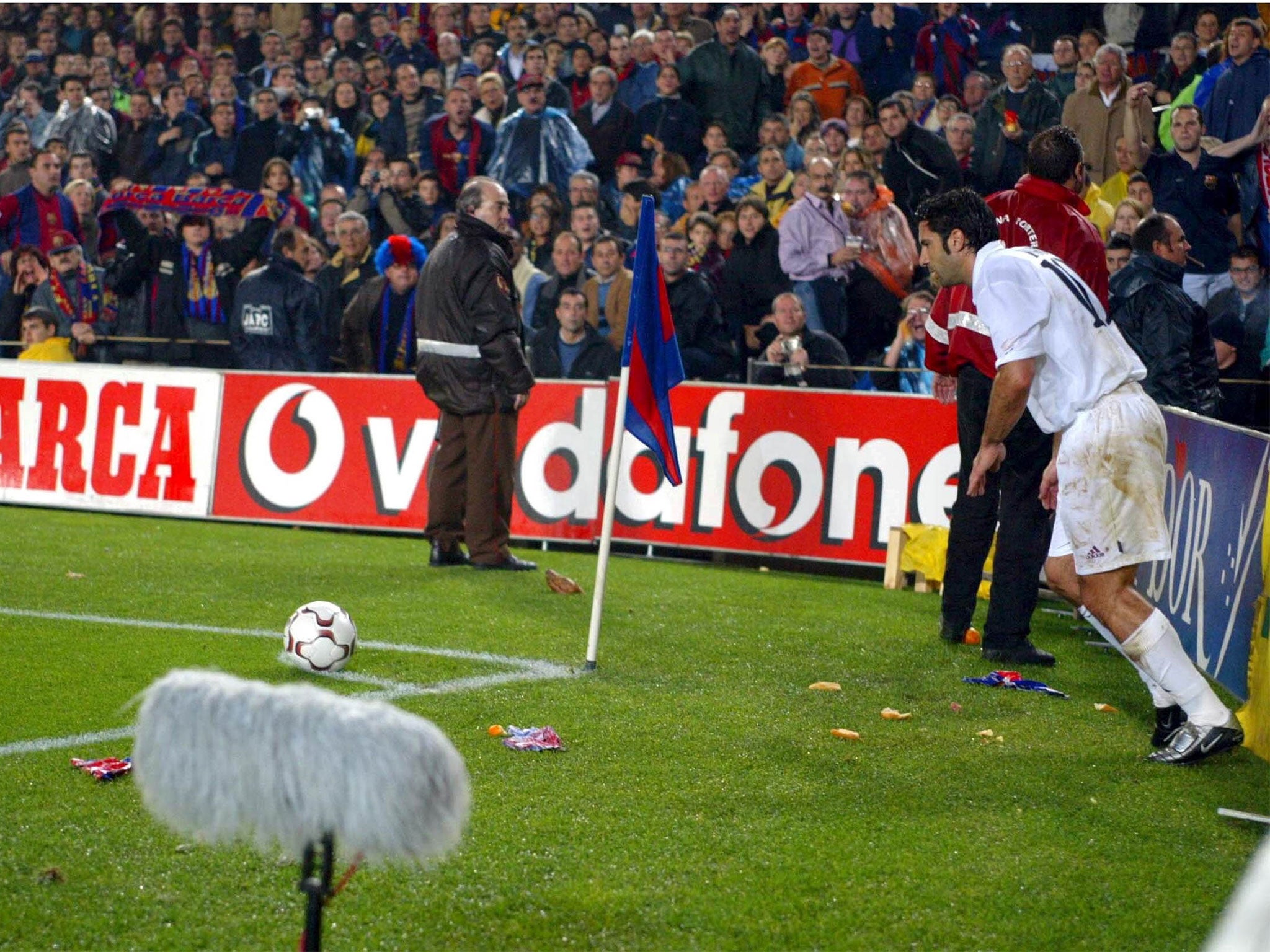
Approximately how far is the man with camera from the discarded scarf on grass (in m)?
6.81

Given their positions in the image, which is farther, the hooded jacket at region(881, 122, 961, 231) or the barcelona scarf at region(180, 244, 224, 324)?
the barcelona scarf at region(180, 244, 224, 324)

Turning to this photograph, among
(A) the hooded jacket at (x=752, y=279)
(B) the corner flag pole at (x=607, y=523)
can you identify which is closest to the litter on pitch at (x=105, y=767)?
(B) the corner flag pole at (x=607, y=523)

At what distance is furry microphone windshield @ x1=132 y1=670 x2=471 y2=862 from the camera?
9.22ft

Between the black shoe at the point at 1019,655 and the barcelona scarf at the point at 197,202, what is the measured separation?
1049 centimetres

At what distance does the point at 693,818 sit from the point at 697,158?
12.6 meters

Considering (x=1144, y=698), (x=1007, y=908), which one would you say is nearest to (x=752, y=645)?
(x=1144, y=698)

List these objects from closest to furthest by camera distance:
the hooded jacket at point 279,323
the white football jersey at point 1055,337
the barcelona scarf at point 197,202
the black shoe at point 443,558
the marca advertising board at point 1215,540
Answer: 1. the white football jersey at point 1055,337
2. the marca advertising board at point 1215,540
3. the black shoe at point 443,558
4. the hooded jacket at point 279,323
5. the barcelona scarf at point 197,202

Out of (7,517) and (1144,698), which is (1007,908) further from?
(7,517)

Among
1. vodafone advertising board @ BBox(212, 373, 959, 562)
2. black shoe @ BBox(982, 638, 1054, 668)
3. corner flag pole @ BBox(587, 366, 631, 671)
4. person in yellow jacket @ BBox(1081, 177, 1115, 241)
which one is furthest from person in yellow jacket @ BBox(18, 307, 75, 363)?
black shoe @ BBox(982, 638, 1054, 668)

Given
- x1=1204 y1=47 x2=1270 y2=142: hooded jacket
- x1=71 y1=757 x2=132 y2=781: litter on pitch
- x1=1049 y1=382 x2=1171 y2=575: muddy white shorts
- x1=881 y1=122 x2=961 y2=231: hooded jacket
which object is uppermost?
x1=1204 y1=47 x2=1270 y2=142: hooded jacket

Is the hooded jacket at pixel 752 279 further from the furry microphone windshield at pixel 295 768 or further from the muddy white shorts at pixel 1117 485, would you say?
the furry microphone windshield at pixel 295 768

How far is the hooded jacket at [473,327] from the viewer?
10172 mm

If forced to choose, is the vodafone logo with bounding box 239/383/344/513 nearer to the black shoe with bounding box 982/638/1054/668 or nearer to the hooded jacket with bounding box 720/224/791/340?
the hooded jacket with bounding box 720/224/791/340

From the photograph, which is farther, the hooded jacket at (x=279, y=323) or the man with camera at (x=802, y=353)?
the hooded jacket at (x=279, y=323)
